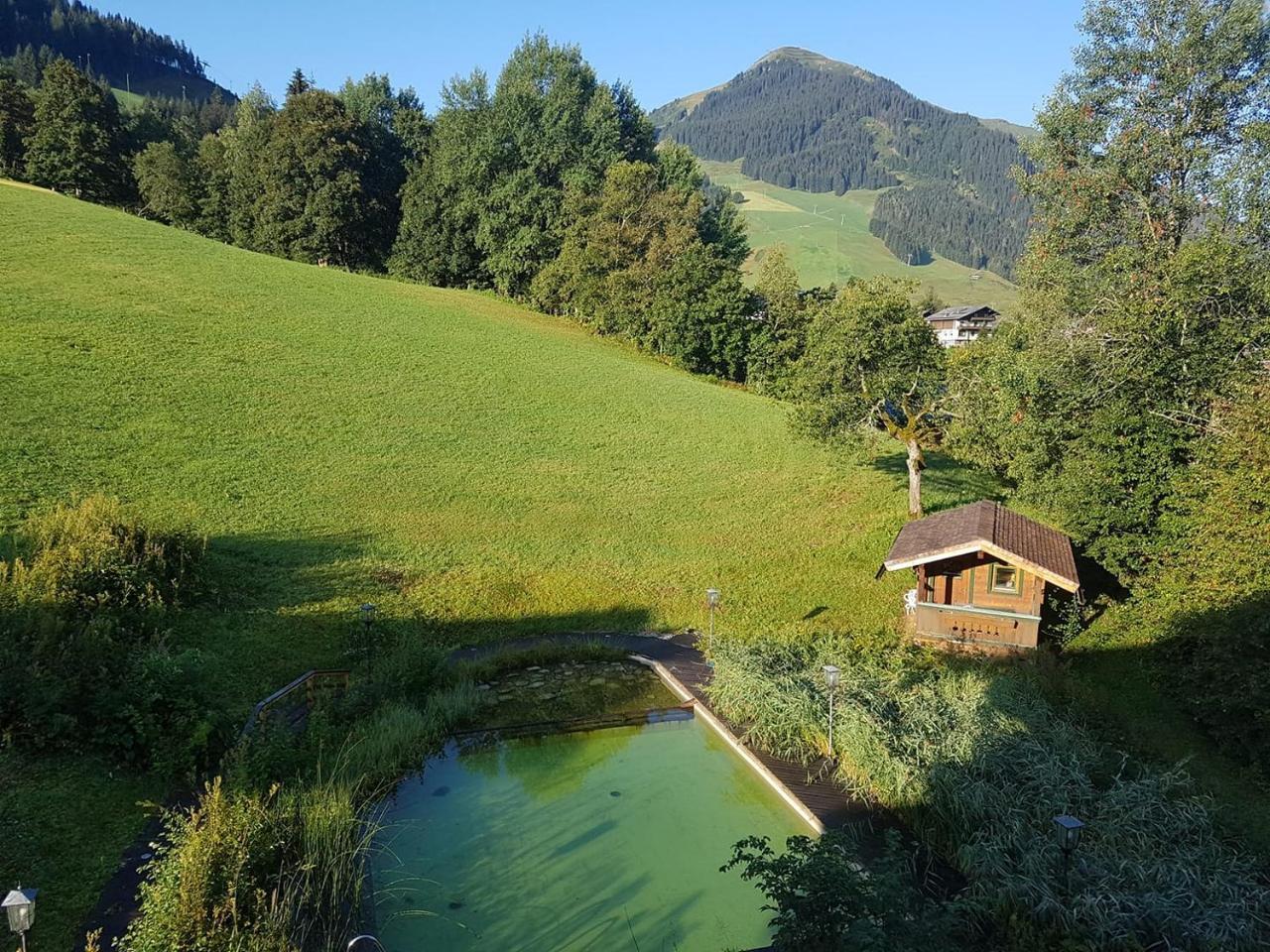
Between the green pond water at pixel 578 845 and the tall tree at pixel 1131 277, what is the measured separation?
1246 centimetres

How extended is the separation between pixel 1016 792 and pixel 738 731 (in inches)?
169

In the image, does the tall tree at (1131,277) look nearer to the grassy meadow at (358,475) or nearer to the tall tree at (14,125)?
the grassy meadow at (358,475)

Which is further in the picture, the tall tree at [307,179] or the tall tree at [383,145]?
the tall tree at [383,145]

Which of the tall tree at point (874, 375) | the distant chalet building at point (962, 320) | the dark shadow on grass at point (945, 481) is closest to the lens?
the tall tree at point (874, 375)

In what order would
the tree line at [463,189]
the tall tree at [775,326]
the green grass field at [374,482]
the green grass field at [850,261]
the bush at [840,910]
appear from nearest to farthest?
the bush at [840,910] < the green grass field at [374,482] < the tall tree at [775,326] < the tree line at [463,189] < the green grass field at [850,261]

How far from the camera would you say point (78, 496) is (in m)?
17.0

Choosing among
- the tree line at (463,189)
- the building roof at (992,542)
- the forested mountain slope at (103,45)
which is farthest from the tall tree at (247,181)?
the forested mountain slope at (103,45)

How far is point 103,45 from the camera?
18088 cm

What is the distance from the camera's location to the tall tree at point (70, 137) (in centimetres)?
5234

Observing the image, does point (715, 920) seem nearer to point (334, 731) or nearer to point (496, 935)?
point (496, 935)

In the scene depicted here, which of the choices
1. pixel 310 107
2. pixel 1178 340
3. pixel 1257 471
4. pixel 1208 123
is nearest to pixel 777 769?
pixel 1257 471

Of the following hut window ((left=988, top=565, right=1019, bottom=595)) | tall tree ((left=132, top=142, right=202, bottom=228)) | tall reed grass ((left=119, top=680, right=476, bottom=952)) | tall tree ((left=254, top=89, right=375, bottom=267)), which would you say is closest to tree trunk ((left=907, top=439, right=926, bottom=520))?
A: hut window ((left=988, top=565, right=1019, bottom=595))

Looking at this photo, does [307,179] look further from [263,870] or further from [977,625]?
[263,870]

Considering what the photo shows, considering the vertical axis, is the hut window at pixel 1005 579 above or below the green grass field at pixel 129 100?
below
